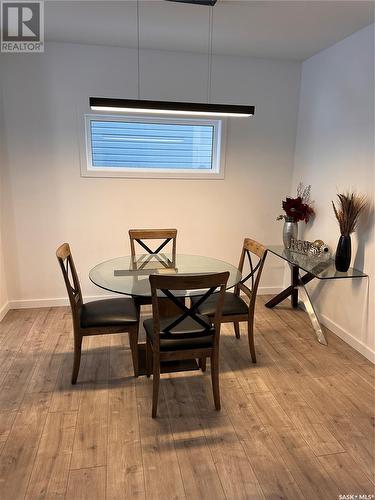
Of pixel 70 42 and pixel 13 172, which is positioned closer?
pixel 70 42

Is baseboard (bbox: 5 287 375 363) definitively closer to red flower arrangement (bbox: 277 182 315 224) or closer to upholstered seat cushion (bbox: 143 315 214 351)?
red flower arrangement (bbox: 277 182 315 224)

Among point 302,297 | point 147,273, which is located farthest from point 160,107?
point 302,297

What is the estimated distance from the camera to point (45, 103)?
10.6 ft

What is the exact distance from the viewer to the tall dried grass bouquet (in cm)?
276

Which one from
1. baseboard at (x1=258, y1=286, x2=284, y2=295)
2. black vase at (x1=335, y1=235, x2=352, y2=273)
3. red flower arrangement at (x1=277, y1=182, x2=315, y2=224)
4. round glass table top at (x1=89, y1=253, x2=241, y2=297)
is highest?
red flower arrangement at (x1=277, y1=182, x2=315, y2=224)

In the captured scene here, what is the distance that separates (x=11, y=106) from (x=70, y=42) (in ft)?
2.70

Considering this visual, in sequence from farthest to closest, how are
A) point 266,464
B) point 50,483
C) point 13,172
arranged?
point 13,172
point 266,464
point 50,483

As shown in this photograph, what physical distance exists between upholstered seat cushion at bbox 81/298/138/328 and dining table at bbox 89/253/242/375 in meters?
0.16

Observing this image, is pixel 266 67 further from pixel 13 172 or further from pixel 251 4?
pixel 13 172

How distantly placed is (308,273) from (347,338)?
2.20 feet

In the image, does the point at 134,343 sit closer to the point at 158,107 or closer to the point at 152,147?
the point at 158,107

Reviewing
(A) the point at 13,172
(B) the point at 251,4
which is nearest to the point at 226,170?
(B) the point at 251,4

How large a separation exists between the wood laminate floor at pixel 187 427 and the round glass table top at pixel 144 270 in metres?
0.70

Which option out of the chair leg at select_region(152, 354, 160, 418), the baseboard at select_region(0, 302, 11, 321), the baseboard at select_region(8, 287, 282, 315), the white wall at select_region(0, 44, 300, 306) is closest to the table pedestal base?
the white wall at select_region(0, 44, 300, 306)
